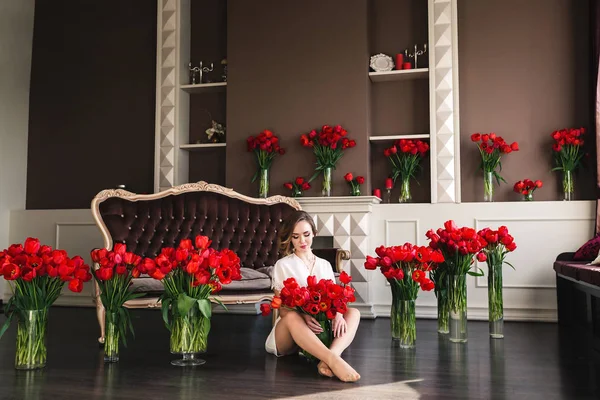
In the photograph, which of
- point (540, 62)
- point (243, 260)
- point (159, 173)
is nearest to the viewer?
point (243, 260)

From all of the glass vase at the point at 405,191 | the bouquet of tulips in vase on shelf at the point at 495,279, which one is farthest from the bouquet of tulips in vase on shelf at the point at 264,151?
the bouquet of tulips in vase on shelf at the point at 495,279

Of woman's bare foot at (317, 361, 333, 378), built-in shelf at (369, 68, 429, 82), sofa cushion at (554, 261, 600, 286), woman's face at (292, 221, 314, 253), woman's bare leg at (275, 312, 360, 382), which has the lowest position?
woman's bare foot at (317, 361, 333, 378)

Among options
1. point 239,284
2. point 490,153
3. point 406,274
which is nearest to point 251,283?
point 239,284

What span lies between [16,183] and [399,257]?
4408 mm

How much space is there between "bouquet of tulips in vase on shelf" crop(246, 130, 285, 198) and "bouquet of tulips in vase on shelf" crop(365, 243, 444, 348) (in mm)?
2002

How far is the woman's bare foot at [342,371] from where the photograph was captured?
93.2 inches

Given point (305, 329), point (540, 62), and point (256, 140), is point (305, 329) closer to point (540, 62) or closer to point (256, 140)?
point (256, 140)

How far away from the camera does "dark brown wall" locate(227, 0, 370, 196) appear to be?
4922 millimetres

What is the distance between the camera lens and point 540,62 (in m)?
4.76

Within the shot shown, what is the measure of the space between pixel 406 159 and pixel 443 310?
5.72 feet

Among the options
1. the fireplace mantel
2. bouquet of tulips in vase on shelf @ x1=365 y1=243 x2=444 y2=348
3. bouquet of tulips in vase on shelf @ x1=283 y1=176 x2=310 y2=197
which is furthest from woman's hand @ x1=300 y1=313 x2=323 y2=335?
bouquet of tulips in vase on shelf @ x1=283 y1=176 x2=310 y2=197

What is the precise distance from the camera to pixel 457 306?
329cm

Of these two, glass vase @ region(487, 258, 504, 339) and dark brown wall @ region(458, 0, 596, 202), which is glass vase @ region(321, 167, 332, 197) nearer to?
dark brown wall @ region(458, 0, 596, 202)

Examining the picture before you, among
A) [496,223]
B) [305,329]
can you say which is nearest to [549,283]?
[496,223]
